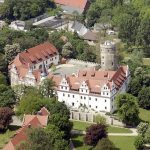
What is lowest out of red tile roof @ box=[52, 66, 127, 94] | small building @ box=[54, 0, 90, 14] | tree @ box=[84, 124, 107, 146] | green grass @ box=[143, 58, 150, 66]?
tree @ box=[84, 124, 107, 146]

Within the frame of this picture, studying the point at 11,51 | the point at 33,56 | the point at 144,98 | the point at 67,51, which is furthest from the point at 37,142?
the point at 67,51

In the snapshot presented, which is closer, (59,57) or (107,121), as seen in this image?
(107,121)

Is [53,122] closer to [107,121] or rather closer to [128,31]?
[107,121]

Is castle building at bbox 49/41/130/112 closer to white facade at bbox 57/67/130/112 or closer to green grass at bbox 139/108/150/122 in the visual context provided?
white facade at bbox 57/67/130/112

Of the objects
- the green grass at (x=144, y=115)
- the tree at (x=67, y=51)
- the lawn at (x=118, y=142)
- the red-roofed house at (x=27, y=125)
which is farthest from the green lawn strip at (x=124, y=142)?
the tree at (x=67, y=51)

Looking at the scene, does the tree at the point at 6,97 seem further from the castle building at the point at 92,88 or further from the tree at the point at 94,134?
the tree at the point at 94,134

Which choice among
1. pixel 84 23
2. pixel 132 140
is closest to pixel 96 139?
pixel 132 140

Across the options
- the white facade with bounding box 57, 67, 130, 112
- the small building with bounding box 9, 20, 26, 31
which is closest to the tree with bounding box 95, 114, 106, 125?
the white facade with bounding box 57, 67, 130, 112
